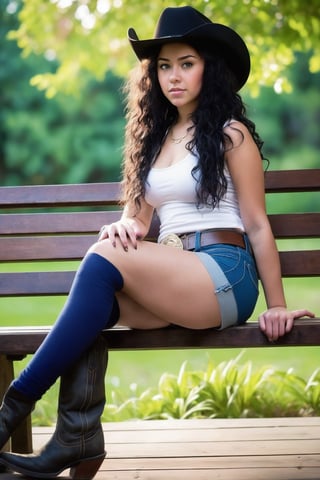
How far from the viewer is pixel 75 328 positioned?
2498 mm

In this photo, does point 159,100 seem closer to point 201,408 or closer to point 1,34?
point 201,408

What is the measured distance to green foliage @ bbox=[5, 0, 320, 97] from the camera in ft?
18.5

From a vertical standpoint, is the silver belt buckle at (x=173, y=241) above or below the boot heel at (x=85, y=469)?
above

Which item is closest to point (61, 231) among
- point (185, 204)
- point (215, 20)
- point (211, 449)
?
point (185, 204)

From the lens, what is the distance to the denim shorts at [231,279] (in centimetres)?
263

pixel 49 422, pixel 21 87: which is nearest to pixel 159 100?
pixel 49 422

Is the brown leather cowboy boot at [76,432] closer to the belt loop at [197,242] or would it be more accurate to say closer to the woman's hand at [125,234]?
the woman's hand at [125,234]

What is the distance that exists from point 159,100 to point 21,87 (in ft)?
45.2

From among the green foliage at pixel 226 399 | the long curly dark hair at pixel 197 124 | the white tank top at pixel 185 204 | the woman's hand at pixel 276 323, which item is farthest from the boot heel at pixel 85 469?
the green foliage at pixel 226 399

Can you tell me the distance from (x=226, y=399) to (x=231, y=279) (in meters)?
1.45

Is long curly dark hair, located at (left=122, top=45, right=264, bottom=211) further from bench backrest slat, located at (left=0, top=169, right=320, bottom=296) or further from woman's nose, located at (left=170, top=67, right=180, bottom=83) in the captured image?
bench backrest slat, located at (left=0, top=169, right=320, bottom=296)

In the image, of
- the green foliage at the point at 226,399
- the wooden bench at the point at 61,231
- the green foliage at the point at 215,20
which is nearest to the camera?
the wooden bench at the point at 61,231

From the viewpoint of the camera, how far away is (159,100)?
10.3 feet

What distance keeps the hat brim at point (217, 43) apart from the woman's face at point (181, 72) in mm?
31
